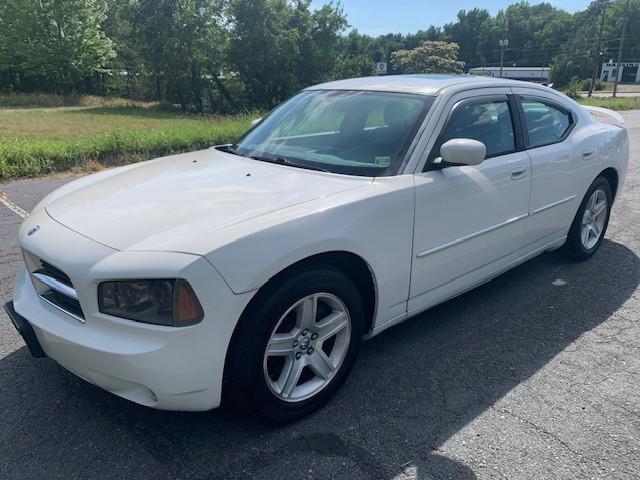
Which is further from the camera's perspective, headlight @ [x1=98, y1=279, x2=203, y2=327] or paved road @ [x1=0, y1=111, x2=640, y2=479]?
paved road @ [x1=0, y1=111, x2=640, y2=479]

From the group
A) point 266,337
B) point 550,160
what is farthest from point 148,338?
point 550,160

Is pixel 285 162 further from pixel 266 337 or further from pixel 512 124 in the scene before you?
pixel 512 124

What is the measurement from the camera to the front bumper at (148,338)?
2.07 m

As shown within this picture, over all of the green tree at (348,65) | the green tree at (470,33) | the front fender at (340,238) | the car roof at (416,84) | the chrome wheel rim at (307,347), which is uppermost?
the green tree at (470,33)

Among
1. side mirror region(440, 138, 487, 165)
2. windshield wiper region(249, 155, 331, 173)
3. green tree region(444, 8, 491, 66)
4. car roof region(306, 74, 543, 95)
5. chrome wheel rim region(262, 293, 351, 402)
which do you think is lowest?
chrome wheel rim region(262, 293, 351, 402)

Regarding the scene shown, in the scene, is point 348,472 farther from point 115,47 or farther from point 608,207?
point 115,47

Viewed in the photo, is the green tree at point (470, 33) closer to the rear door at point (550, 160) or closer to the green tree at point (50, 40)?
the green tree at point (50, 40)

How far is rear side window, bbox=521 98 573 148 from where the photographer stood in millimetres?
3889

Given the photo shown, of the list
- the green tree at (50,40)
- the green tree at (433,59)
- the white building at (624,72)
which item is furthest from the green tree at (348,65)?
the white building at (624,72)

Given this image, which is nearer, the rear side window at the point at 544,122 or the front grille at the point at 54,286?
the front grille at the point at 54,286

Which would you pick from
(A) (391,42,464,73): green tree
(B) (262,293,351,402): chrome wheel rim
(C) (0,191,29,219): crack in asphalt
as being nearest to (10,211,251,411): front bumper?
(B) (262,293,351,402): chrome wheel rim

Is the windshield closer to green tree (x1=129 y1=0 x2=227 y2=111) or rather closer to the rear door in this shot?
the rear door

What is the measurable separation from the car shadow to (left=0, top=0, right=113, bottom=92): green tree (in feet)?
143

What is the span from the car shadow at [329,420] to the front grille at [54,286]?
0.60m
